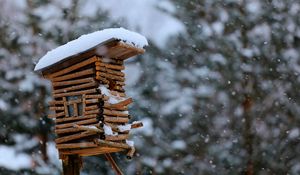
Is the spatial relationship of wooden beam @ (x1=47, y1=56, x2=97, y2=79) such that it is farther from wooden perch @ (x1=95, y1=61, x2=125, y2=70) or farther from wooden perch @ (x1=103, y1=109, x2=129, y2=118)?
wooden perch @ (x1=103, y1=109, x2=129, y2=118)

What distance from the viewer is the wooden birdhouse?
5266 mm

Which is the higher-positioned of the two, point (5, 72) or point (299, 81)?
point (5, 72)

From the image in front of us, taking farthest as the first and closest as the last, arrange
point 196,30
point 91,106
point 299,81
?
point 196,30, point 299,81, point 91,106

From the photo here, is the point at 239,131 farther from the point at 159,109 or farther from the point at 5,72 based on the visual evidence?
the point at 5,72

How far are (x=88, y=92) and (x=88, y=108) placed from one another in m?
0.17

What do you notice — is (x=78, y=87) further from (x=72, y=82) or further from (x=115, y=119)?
(x=115, y=119)

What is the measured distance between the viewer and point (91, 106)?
530 centimetres

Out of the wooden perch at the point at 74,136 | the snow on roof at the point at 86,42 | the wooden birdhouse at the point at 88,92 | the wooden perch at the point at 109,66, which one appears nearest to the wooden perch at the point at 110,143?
the wooden birdhouse at the point at 88,92

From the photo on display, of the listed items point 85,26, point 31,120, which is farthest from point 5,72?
point 85,26

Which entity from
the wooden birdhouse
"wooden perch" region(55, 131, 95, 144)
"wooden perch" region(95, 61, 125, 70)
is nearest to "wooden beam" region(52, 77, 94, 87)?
the wooden birdhouse

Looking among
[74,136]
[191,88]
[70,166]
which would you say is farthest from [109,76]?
[191,88]

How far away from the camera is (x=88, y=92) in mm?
5352

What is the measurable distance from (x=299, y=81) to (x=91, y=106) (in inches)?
278

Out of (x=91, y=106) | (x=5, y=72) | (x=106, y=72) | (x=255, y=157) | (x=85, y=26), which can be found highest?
(x=85, y=26)
